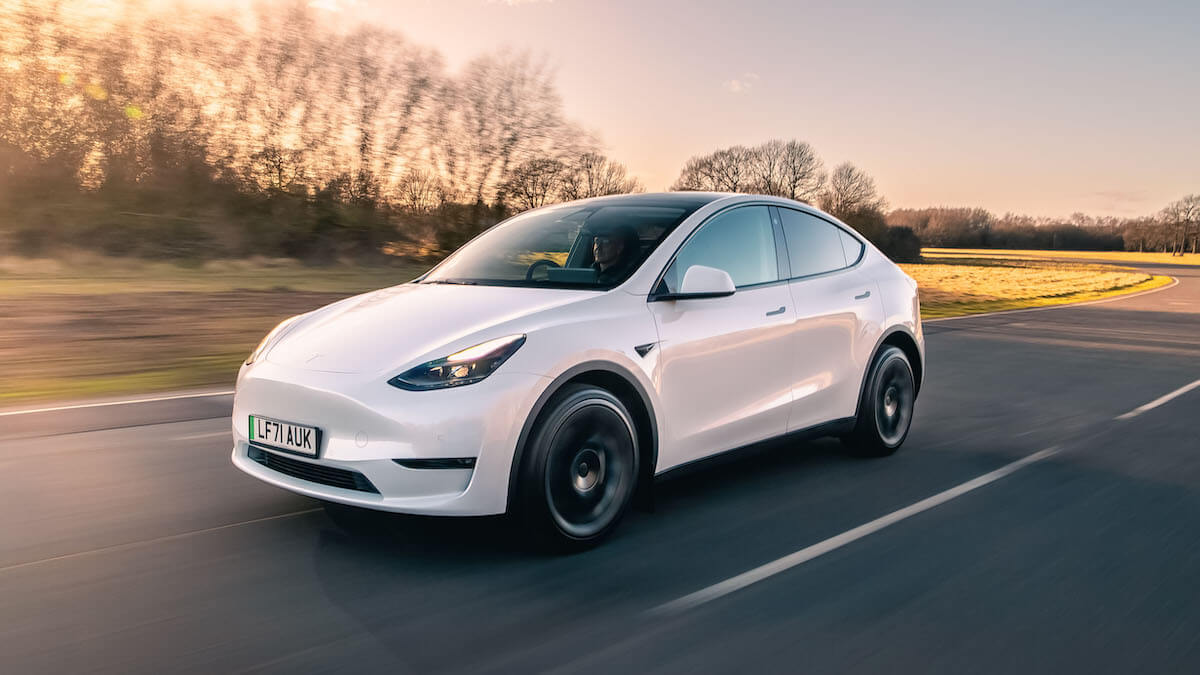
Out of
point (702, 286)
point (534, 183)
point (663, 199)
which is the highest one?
point (534, 183)

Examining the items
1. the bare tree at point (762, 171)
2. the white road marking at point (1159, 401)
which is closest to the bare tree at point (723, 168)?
the bare tree at point (762, 171)

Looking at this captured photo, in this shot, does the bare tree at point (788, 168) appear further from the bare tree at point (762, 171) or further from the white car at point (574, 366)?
the white car at point (574, 366)

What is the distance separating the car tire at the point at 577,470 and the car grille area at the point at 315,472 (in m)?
0.61

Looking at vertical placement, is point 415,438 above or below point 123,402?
above

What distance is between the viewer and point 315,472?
376 cm

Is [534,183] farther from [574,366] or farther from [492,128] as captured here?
[574,366]

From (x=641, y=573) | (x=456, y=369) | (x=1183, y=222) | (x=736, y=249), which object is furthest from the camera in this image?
(x=1183, y=222)

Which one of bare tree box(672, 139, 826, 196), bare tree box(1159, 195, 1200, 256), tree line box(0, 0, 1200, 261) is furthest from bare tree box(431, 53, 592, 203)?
bare tree box(1159, 195, 1200, 256)

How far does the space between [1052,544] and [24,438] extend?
19.5 feet

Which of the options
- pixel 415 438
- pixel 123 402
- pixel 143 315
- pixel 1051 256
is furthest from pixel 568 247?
pixel 1051 256

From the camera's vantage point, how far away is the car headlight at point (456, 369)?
3.62m

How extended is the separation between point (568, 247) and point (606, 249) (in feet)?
1.38

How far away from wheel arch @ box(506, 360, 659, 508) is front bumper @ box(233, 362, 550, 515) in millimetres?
36

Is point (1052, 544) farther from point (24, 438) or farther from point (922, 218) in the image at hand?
point (922, 218)
